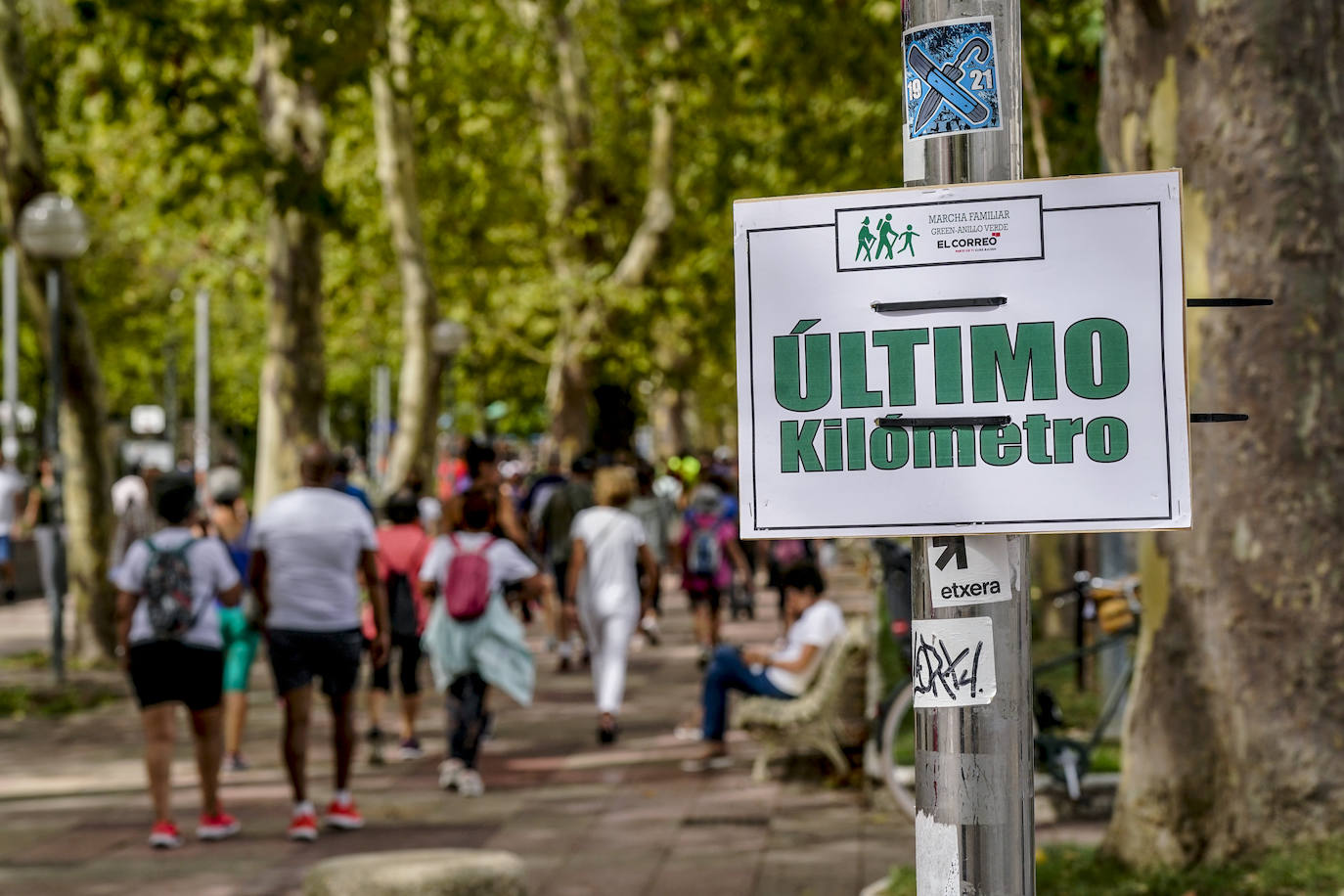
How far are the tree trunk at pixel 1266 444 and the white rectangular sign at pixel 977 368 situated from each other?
12.7ft

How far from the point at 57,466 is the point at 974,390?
49.4 feet

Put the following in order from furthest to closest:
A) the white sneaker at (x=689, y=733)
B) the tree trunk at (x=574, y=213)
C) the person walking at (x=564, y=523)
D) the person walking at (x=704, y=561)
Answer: the tree trunk at (x=574, y=213) → the person walking at (x=704, y=561) → the person walking at (x=564, y=523) → the white sneaker at (x=689, y=733)

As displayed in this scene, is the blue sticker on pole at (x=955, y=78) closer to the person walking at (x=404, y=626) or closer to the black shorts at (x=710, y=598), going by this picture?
the person walking at (x=404, y=626)

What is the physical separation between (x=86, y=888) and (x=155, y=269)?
32046 mm

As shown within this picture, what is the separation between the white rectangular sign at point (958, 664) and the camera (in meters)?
3.08

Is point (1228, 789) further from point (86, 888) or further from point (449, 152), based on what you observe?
point (449, 152)

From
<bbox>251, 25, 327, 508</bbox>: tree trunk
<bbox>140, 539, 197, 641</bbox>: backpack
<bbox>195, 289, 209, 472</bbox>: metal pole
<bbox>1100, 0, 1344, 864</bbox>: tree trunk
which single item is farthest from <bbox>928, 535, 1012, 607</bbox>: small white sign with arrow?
<bbox>195, 289, 209, 472</bbox>: metal pole

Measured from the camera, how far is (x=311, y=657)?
9.45m

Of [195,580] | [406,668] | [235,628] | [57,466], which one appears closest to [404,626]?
[406,668]

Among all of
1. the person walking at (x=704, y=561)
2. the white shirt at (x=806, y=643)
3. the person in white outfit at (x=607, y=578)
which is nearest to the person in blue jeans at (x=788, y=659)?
the white shirt at (x=806, y=643)

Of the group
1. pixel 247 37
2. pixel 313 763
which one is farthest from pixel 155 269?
pixel 313 763

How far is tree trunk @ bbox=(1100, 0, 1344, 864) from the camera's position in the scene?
671cm

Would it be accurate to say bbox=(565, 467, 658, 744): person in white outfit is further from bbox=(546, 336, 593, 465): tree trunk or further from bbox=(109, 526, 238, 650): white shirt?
bbox=(546, 336, 593, 465): tree trunk

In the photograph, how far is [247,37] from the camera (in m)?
22.0
